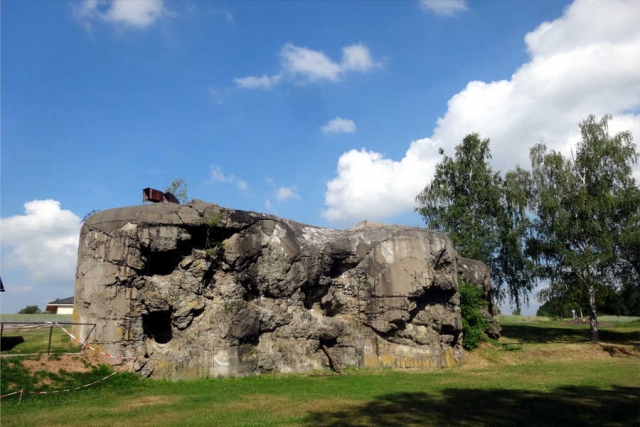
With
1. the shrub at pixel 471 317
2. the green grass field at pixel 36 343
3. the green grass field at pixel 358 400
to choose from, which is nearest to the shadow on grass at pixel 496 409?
the green grass field at pixel 358 400

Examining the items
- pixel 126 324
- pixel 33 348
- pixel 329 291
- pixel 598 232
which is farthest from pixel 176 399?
pixel 598 232

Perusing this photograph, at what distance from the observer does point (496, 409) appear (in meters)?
13.4

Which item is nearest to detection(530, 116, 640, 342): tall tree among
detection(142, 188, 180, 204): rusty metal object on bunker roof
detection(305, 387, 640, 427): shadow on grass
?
detection(305, 387, 640, 427): shadow on grass

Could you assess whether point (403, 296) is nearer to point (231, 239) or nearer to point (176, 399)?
point (231, 239)

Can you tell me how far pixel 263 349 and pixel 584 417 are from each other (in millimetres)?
12606

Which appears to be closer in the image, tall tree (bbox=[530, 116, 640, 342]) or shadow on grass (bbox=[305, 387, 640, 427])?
shadow on grass (bbox=[305, 387, 640, 427])

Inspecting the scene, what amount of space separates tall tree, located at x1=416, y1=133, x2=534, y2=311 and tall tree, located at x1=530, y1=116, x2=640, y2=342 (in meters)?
1.91

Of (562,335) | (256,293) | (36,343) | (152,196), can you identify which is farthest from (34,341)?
(562,335)

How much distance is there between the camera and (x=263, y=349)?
21141mm

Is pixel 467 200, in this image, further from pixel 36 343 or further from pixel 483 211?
pixel 36 343

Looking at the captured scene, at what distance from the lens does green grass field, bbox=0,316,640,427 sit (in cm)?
1205

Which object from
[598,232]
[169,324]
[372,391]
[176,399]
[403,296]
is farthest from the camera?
[598,232]

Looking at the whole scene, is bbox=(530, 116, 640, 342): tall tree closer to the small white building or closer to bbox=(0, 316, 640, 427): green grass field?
bbox=(0, 316, 640, 427): green grass field

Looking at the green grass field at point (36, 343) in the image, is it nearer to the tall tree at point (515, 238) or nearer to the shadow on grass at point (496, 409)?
the shadow on grass at point (496, 409)
